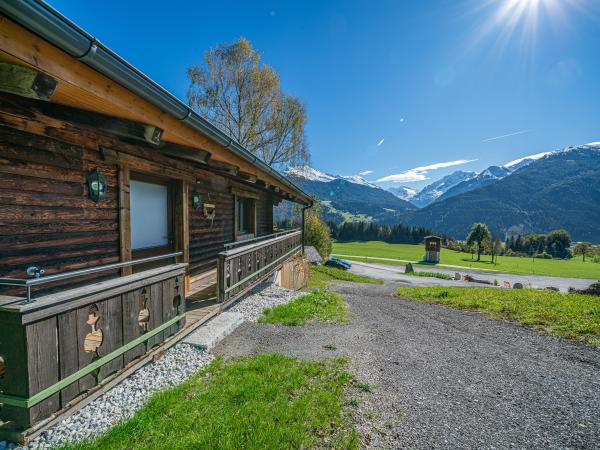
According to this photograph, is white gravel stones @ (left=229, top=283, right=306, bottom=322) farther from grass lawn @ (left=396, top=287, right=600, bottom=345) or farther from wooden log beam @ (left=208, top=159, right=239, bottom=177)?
grass lawn @ (left=396, top=287, right=600, bottom=345)

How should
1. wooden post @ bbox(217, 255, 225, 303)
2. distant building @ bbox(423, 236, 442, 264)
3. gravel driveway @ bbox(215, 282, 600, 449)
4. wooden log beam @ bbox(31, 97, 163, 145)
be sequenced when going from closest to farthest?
gravel driveway @ bbox(215, 282, 600, 449), wooden log beam @ bbox(31, 97, 163, 145), wooden post @ bbox(217, 255, 225, 303), distant building @ bbox(423, 236, 442, 264)

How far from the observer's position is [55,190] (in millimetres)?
3506

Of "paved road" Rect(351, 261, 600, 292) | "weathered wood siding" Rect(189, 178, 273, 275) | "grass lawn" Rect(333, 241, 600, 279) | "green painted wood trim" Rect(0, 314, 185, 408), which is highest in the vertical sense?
"weathered wood siding" Rect(189, 178, 273, 275)

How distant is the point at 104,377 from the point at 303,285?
10.6 metres

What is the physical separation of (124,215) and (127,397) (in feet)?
8.78

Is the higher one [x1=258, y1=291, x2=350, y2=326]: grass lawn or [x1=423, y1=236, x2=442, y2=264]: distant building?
[x1=258, y1=291, x2=350, y2=326]: grass lawn

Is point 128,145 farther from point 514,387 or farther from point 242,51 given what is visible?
point 242,51

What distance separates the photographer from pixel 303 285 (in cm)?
1310

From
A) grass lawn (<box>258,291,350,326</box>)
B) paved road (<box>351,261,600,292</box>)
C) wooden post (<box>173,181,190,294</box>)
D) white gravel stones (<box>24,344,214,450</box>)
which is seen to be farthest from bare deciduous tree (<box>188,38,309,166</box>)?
paved road (<box>351,261,600,292</box>)

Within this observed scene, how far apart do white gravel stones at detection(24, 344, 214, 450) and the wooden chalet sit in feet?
0.77

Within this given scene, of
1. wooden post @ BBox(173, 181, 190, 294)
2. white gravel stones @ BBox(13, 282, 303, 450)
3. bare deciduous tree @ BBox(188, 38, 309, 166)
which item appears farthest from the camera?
bare deciduous tree @ BBox(188, 38, 309, 166)

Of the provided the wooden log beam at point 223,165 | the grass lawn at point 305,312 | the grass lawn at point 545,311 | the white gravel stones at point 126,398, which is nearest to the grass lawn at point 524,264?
the grass lawn at point 545,311

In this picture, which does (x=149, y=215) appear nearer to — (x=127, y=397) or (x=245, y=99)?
(x=127, y=397)

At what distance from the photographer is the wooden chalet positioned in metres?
2.12
